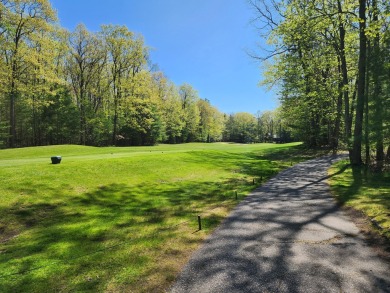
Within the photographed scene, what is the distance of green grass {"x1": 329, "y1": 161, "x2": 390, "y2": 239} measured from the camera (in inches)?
298

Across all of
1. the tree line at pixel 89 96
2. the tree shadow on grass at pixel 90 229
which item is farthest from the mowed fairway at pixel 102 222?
the tree line at pixel 89 96

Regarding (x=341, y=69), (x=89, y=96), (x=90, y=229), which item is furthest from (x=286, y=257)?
(x=89, y=96)

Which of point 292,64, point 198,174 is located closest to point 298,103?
point 292,64

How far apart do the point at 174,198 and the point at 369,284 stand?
7093mm

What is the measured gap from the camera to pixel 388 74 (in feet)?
37.3

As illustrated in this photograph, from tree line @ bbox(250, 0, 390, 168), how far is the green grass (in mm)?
1707

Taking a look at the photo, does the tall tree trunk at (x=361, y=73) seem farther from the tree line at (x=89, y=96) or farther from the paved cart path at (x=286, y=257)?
the tree line at (x=89, y=96)

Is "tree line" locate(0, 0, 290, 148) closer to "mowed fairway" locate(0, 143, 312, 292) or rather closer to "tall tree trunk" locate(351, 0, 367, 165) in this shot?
"mowed fairway" locate(0, 143, 312, 292)

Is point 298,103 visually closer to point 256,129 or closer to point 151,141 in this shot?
point 151,141

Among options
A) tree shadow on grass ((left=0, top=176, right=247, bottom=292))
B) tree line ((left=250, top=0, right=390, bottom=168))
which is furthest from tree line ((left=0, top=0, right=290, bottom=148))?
tree shadow on grass ((left=0, top=176, right=247, bottom=292))

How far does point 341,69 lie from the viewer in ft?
85.2

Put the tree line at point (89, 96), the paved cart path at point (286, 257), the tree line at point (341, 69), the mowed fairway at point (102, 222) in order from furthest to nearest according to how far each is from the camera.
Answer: the tree line at point (89, 96)
the tree line at point (341, 69)
the mowed fairway at point (102, 222)
the paved cart path at point (286, 257)

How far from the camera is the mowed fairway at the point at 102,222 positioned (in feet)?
16.4

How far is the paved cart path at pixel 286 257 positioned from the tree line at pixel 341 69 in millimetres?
6226
